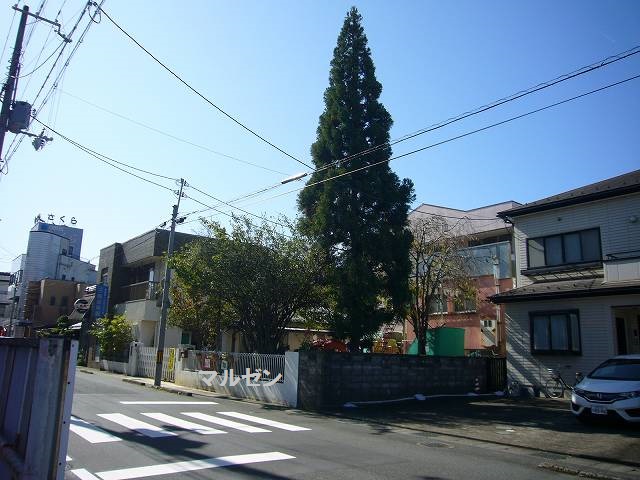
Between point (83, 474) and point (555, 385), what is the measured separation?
16.9m

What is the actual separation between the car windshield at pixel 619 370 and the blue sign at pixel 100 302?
31.8 metres

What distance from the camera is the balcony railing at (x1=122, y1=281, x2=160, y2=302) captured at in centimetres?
3297

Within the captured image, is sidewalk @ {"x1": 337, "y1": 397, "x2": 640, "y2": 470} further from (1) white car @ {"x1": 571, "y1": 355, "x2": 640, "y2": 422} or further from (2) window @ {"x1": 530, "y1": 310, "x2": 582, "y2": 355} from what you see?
(2) window @ {"x1": 530, "y1": 310, "x2": 582, "y2": 355}

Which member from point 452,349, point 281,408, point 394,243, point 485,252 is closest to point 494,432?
point 281,408

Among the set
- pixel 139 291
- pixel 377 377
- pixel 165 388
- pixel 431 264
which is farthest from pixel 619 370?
pixel 139 291

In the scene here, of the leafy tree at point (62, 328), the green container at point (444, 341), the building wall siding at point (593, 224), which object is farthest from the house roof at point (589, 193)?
the leafy tree at point (62, 328)

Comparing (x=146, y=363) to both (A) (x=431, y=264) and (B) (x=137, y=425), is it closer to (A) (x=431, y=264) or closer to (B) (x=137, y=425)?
(A) (x=431, y=264)

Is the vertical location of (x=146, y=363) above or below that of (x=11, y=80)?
below

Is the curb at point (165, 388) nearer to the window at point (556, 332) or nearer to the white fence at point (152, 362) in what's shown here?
the white fence at point (152, 362)

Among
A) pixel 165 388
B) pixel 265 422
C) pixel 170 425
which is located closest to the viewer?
pixel 170 425

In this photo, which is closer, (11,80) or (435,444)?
(435,444)

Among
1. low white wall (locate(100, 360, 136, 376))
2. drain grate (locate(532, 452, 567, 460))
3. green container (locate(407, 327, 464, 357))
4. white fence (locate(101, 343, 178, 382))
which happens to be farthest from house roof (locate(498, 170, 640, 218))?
low white wall (locate(100, 360, 136, 376))

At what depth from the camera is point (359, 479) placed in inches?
275

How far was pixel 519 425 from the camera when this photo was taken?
1287 centimetres
